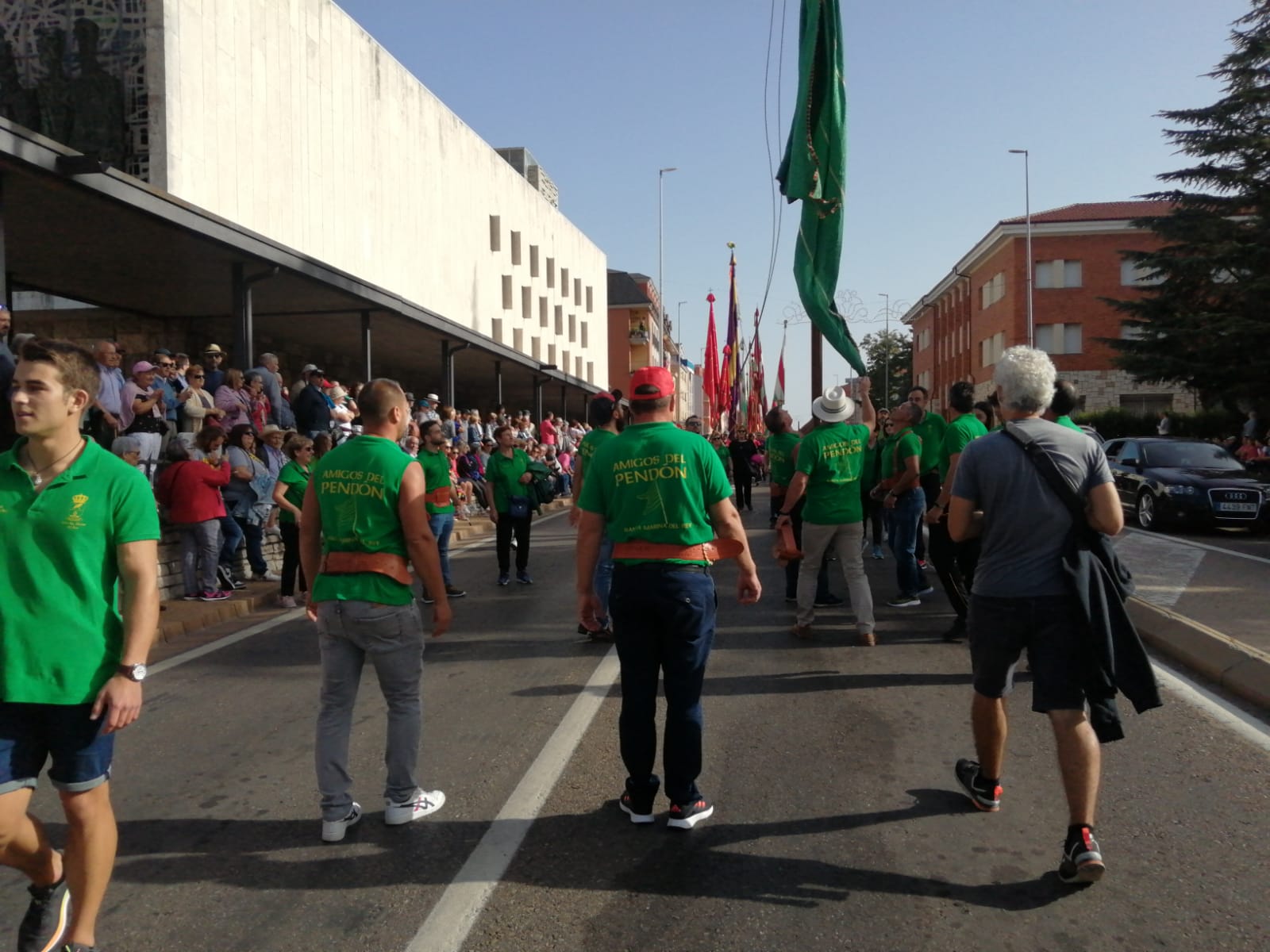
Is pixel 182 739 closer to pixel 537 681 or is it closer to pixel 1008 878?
pixel 537 681

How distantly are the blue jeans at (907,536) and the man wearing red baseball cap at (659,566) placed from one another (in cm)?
542

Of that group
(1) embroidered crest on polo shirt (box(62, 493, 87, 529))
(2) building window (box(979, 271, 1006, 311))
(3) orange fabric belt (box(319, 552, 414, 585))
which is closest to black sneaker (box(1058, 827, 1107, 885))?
(3) orange fabric belt (box(319, 552, 414, 585))

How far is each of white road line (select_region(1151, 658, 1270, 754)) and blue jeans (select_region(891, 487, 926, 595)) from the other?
2.65 meters

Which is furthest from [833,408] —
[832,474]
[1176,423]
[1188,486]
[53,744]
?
[1176,423]

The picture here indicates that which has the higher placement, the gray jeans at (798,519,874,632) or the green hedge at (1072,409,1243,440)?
the green hedge at (1072,409,1243,440)

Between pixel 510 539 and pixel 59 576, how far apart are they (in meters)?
8.15

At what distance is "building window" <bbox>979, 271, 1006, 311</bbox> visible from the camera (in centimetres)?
5053

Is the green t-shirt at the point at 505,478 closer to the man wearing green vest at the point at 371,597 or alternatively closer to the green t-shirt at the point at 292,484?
the green t-shirt at the point at 292,484

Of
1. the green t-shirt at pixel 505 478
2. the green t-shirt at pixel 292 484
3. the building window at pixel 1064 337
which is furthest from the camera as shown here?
the building window at pixel 1064 337

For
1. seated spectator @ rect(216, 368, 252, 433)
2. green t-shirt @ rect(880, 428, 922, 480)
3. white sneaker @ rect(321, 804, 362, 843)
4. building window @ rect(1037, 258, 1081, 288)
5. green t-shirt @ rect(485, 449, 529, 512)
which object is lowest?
white sneaker @ rect(321, 804, 362, 843)

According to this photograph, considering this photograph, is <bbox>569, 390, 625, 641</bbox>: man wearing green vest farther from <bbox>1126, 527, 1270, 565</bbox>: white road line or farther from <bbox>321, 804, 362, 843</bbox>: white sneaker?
<bbox>1126, 527, 1270, 565</bbox>: white road line

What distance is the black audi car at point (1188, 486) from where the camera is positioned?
50.6 feet

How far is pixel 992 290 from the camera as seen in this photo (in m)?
52.8

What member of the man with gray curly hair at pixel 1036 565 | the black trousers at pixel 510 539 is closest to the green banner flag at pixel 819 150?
the black trousers at pixel 510 539
